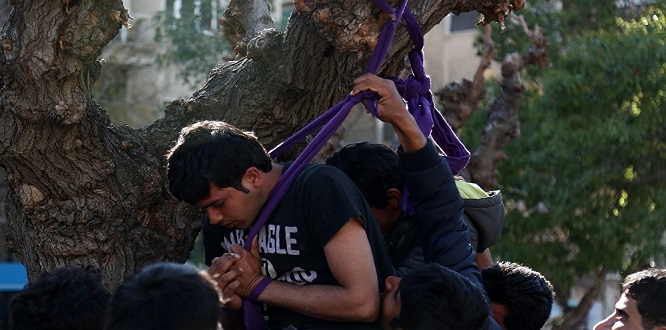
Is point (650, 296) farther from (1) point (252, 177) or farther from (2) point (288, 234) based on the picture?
(1) point (252, 177)

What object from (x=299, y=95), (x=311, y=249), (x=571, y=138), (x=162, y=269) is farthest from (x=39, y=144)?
(x=571, y=138)

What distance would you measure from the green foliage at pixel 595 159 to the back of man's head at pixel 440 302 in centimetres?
829

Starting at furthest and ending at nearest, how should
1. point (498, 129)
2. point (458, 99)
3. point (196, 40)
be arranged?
point (196, 40) → point (498, 129) → point (458, 99)

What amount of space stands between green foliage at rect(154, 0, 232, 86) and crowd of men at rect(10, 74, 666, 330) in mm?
11046

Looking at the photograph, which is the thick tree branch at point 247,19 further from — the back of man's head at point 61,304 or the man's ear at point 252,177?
the back of man's head at point 61,304

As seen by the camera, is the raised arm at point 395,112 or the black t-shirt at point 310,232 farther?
the raised arm at point 395,112

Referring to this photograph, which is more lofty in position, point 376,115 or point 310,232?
point 376,115

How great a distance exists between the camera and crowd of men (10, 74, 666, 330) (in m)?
3.03

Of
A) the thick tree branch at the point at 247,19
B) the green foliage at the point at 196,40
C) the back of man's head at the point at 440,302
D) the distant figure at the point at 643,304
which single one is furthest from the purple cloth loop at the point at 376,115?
the green foliage at the point at 196,40

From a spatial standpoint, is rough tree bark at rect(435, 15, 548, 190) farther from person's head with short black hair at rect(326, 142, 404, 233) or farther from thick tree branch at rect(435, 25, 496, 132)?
person's head with short black hair at rect(326, 142, 404, 233)

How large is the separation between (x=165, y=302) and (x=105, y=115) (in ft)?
6.38

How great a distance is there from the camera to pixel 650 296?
3.86 meters

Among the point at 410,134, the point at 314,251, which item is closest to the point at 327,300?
the point at 314,251

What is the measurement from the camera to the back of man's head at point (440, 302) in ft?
9.96
